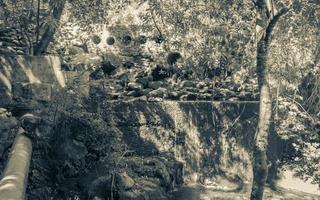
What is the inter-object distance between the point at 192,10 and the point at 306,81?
4026 mm

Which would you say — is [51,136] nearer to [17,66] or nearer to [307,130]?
[17,66]

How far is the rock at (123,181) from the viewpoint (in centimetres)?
834

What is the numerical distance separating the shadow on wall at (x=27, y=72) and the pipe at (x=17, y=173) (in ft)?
12.0

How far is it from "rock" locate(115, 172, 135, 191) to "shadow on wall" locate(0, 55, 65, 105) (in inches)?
141

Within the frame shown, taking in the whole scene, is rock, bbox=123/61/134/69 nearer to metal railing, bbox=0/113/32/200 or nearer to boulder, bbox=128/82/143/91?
boulder, bbox=128/82/143/91

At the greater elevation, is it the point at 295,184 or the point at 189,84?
the point at 189,84

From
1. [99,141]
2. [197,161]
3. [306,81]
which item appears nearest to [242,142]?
[197,161]

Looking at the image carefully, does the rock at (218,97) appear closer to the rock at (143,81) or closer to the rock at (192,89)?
the rock at (192,89)

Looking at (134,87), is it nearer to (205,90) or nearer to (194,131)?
(205,90)

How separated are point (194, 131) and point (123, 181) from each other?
446 centimetres

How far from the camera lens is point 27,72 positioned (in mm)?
11086

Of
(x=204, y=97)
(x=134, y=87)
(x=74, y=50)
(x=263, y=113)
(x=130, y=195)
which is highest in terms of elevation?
(x=74, y=50)

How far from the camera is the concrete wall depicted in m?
12.0

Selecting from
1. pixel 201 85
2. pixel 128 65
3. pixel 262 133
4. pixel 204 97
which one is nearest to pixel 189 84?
pixel 201 85
